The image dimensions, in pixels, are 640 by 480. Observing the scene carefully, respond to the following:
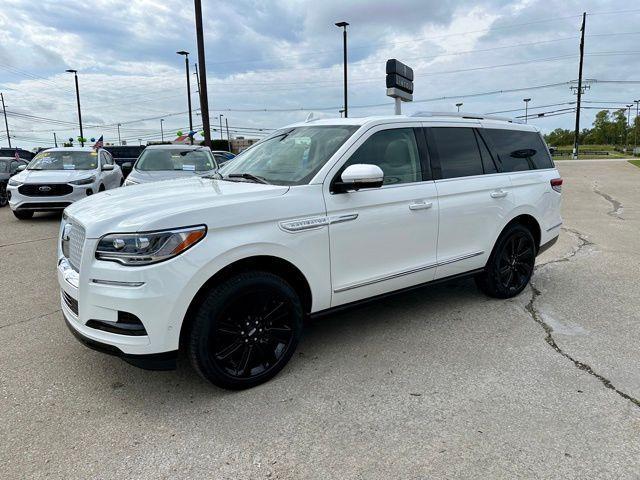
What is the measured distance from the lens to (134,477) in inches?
95.3

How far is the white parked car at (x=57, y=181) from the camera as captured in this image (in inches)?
413

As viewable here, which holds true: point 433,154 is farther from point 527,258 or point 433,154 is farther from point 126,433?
point 126,433

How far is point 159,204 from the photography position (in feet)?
10.0

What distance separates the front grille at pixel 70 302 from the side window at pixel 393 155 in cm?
216

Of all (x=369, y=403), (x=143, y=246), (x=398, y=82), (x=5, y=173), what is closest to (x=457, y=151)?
(x=369, y=403)

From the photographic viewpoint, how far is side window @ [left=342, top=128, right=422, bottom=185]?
381 centimetres

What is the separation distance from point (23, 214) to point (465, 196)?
10445mm

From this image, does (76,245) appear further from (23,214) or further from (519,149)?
(23,214)

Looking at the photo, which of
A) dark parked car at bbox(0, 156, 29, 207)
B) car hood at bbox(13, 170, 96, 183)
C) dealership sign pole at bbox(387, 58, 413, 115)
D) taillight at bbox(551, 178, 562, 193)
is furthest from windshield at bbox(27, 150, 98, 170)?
taillight at bbox(551, 178, 562, 193)

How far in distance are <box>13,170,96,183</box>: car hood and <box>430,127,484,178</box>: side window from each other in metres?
9.17

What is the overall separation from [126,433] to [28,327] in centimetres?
223

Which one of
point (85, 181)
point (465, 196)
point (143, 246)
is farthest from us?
point (85, 181)

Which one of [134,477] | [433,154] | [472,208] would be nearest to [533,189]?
[472,208]

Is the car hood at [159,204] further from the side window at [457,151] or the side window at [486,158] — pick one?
the side window at [486,158]
